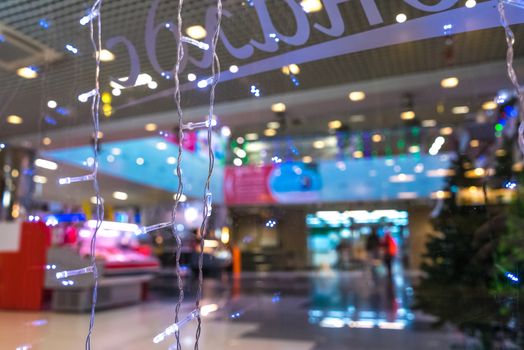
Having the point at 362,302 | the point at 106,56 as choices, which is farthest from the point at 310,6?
the point at 362,302

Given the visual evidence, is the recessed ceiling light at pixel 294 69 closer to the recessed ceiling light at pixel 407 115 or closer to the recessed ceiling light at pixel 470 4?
the recessed ceiling light at pixel 470 4

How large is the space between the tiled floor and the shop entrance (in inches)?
61.7

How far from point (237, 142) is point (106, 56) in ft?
6.96

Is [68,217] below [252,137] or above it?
below

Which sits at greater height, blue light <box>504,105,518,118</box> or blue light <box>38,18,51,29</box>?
blue light <box>38,18,51,29</box>

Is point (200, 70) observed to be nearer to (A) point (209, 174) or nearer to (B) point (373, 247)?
(A) point (209, 174)

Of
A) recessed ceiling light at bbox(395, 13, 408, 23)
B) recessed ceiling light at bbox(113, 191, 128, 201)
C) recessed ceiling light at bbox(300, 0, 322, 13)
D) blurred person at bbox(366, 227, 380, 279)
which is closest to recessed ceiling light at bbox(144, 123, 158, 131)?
recessed ceiling light at bbox(300, 0, 322, 13)

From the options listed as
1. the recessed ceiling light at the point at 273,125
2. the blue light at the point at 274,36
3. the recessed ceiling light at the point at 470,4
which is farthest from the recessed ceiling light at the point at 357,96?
the recessed ceiling light at the point at 470,4

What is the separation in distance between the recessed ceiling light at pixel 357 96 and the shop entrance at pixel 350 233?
265 centimetres

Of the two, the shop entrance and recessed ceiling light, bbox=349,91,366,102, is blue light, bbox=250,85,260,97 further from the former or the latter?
the shop entrance

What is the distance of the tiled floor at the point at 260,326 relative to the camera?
3.70 metres

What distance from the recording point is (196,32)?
7.59ft

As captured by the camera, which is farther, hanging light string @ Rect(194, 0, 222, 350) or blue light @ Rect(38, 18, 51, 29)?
blue light @ Rect(38, 18, 51, 29)

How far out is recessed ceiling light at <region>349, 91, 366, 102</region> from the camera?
4791 millimetres
